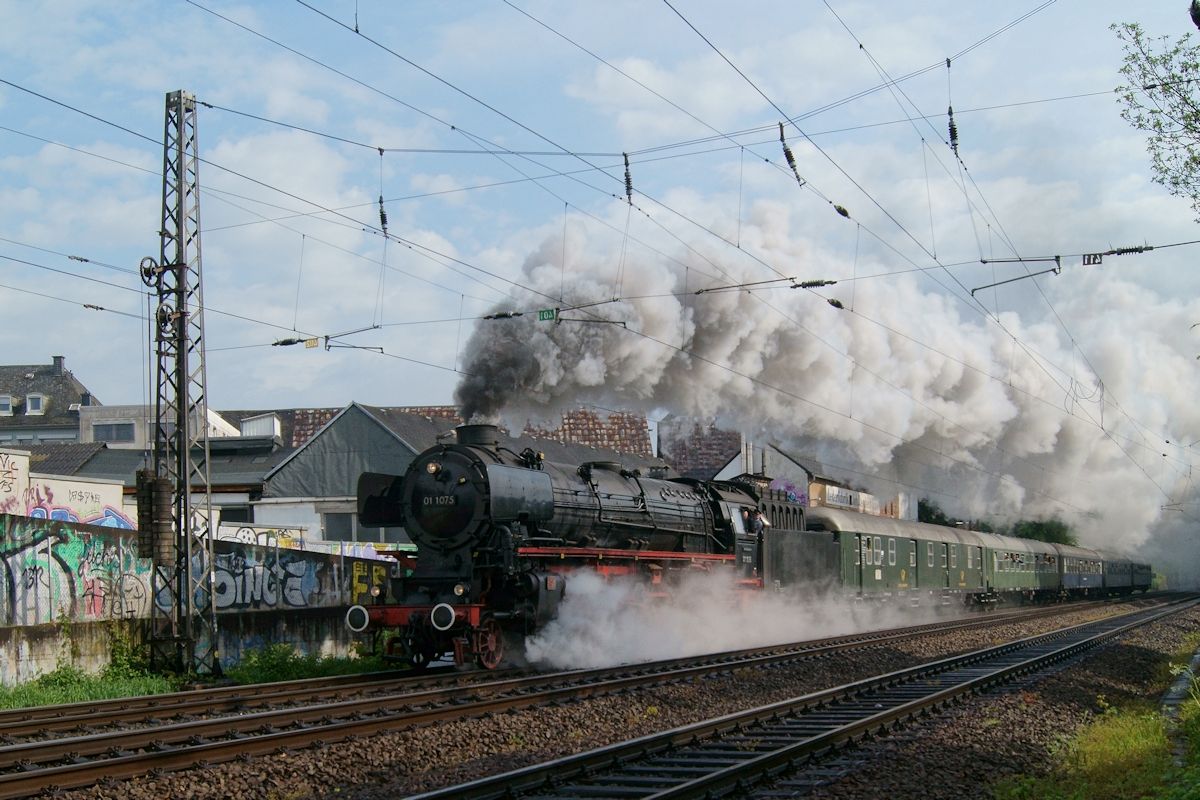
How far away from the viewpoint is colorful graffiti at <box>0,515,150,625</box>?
1678 centimetres

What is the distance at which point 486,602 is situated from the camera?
55.0 ft

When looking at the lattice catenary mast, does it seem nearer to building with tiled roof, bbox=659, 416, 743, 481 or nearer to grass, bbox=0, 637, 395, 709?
grass, bbox=0, 637, 395, 709

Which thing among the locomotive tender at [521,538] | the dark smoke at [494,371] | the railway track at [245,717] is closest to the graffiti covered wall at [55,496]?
the dark smoke at [494,371]

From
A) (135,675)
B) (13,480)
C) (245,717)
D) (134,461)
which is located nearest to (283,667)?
(135,675)

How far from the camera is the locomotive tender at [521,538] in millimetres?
16594

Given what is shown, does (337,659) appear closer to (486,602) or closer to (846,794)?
(486,602)

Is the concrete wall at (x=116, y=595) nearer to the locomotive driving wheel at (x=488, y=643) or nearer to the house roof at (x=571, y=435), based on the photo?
the locomotive driving wheel at (x=488, y=643)

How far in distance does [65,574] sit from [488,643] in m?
6.90

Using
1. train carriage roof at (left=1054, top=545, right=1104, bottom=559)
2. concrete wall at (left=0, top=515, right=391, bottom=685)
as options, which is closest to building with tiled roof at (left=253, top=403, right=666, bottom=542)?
concrete wall at (left=0, top=515, right=391, bottom=685)

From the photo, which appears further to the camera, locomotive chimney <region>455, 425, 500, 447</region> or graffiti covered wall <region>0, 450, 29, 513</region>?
graffiti covered wall <region>0, 450, 29, 513</region>

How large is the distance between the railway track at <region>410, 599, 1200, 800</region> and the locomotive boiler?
4.84 meters

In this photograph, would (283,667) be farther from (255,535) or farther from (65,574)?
(255,535)

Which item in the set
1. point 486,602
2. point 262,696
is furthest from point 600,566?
point 262,696

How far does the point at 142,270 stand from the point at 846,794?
13397mm
